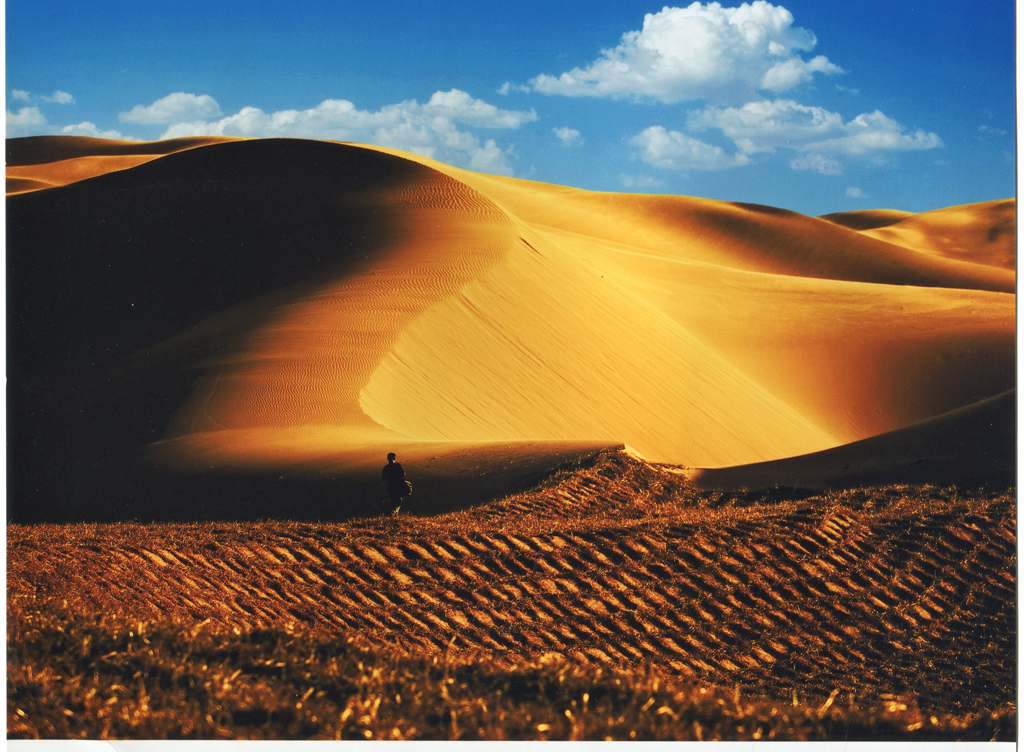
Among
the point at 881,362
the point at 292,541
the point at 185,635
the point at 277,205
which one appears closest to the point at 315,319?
the point at 277,205

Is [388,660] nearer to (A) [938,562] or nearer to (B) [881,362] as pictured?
(A) [938,562]

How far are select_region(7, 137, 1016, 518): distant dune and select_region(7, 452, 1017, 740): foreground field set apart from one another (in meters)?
1.59

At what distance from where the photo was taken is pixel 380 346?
13.2 meters

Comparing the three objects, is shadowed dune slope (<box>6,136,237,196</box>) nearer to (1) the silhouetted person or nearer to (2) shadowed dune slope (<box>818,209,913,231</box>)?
(1) the silhouetted person

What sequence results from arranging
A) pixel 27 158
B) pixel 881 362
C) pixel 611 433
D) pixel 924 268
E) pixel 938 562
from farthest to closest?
pixel 27 158
pixel 924 268
pixel 881 362
pixel 611 433
pixel 938 562

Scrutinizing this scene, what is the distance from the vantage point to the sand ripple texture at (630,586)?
657 centimetres

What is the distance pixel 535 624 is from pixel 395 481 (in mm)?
2512

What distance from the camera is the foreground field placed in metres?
4.94

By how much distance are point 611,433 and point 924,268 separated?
83.2 feet

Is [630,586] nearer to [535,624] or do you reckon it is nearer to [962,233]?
[535,624]

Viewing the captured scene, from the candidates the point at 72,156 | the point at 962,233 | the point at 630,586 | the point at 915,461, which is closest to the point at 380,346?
the point at 630,586

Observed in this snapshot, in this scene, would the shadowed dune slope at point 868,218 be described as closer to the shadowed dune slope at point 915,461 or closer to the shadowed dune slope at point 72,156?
the shadowed dune slope at point 72,156

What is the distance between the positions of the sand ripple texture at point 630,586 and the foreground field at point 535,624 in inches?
0.8
